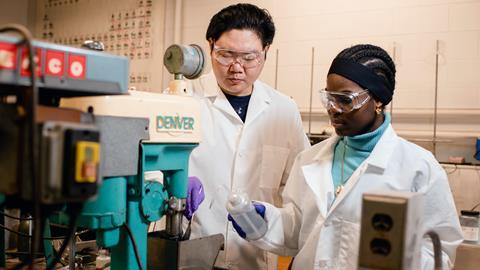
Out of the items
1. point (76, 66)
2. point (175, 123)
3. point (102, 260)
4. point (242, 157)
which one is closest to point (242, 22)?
point (242, 157)

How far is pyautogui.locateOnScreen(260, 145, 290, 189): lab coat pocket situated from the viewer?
1.73 meters

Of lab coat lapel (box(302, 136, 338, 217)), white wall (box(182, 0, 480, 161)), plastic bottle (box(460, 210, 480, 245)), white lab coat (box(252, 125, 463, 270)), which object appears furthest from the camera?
white wall (box(182, 0, 480, 161))

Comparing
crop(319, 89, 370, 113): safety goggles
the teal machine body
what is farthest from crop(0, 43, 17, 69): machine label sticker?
crop(319, 89, 370, 113): safety goggles

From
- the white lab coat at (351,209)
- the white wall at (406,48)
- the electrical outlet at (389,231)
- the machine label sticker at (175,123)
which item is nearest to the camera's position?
the electrical outlet at (389,231)

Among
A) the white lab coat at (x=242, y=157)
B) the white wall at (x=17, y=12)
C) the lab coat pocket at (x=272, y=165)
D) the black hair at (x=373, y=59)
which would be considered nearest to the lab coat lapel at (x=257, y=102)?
the white lab coat at (x=242, y=157)

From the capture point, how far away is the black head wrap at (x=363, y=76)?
131cm

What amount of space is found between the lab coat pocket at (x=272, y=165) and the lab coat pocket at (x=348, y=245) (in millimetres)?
489

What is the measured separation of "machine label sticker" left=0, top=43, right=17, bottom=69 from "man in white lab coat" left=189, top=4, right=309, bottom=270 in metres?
1.07

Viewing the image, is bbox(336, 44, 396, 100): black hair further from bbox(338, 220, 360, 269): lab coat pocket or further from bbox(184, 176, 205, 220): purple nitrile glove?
bbox(184, 176, 205, 220): purple nitrile glove

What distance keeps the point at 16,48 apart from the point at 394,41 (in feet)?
8.64

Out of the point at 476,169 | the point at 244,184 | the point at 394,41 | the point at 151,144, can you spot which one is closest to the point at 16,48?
the point at 151,144

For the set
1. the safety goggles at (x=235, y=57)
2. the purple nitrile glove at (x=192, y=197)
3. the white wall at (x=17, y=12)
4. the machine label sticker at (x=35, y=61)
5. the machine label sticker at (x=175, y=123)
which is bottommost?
the purple nitrile glove at (x=192, y=197)

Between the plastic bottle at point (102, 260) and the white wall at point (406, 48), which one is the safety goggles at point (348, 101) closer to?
the plastic bottle at point (102, 260)

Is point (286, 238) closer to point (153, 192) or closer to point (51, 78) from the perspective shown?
point (153, 192)
